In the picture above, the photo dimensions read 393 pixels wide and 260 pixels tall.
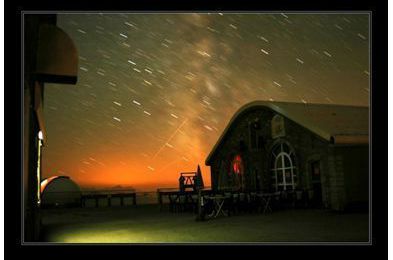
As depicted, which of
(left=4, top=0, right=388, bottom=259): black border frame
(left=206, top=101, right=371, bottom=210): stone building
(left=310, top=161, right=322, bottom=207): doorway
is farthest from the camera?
(left=310, top=161, right=322, bottom=207): doorway

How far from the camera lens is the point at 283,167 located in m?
17.1

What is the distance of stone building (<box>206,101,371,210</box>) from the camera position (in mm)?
13617

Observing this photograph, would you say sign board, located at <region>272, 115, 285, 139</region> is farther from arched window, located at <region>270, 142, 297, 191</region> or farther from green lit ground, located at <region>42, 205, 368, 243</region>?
green lit ground, located at <region>42, 205, 368, 243</region>

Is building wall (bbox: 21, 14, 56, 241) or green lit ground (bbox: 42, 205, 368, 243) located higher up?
building wall (bbox: 21, 14, 56, 241)

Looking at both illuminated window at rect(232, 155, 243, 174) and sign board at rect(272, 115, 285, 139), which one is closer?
sign board at rect(272, 115, 285, 139)

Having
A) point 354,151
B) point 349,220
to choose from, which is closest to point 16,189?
A: point 349,220

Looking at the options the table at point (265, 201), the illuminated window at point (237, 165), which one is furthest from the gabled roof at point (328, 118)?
the table at point (265, 201)

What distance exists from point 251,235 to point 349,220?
380cm

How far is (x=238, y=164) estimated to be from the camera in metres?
20.4

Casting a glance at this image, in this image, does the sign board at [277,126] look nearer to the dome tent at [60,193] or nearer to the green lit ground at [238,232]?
the green lit ground at [238,232]

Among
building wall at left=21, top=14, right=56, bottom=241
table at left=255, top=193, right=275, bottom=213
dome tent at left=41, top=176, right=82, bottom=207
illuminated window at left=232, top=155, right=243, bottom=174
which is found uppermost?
building wall at left=21, top=14, right=56, bottom=241

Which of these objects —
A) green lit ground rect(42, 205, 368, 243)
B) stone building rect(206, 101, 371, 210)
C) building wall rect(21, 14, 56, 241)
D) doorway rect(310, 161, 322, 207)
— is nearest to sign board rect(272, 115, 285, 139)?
stone building rect(206, 101, 371, 210)
